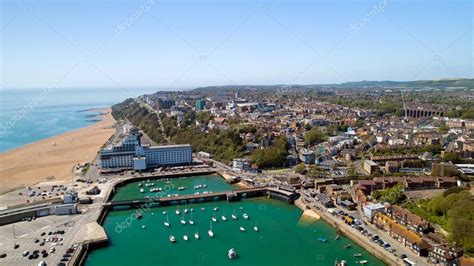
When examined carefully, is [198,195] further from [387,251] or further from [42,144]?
[42,144]

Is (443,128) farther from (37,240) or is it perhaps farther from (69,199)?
(37,240)

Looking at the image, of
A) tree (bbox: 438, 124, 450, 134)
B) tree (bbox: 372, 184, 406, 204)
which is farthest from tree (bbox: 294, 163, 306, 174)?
tree (bbox: 438, 124, 450, 134)

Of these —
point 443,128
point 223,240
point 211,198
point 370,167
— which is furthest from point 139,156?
point 443,128

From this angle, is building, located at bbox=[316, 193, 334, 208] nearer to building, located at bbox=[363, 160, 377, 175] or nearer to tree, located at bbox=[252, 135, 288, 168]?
building, located at bbox=[363, 160, 377, 175]

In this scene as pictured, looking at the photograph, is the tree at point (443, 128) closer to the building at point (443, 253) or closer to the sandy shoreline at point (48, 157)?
the building at point (443, 253)

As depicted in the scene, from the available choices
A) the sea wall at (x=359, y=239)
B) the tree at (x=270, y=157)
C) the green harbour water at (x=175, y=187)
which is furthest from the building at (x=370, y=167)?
the green harbour water at (x=175, y=187)
